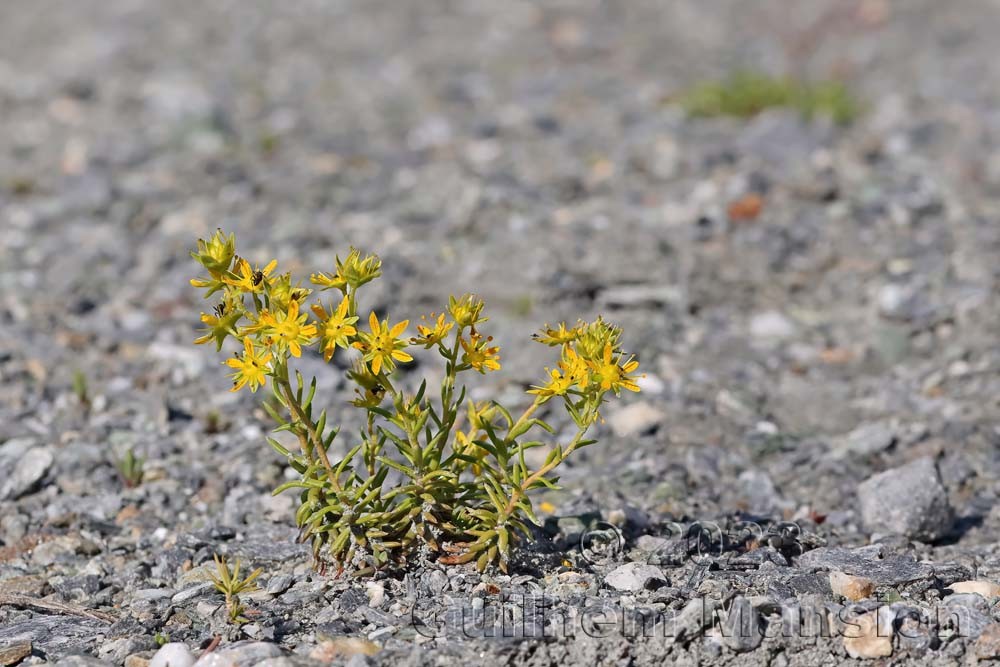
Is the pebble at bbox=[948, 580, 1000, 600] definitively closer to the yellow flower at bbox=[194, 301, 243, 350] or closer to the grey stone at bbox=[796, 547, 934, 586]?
the grey stone at bbox=[796, 547, 934, 586]

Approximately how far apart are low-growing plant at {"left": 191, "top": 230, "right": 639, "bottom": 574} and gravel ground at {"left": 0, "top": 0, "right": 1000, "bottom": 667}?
174mm

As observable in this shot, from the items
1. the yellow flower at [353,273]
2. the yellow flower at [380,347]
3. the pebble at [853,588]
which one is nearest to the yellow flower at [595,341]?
the yellow flower at [380,347]

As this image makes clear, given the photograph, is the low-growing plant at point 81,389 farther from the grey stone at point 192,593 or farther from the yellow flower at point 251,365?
the yellow flower at point 251,365

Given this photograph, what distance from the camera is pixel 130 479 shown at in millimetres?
4422

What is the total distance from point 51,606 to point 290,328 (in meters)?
1.36

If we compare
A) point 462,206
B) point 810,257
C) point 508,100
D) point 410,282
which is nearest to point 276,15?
point 508,100

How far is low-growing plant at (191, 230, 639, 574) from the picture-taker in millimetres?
3055

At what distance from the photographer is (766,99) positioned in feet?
26.9

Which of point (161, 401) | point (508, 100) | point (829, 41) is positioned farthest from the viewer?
point (829, 41)

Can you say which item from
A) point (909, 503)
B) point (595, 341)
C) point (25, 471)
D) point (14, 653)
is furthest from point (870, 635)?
point (25, 471)

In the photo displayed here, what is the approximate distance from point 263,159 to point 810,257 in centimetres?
370

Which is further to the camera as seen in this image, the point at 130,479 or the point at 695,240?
the point at 695,240

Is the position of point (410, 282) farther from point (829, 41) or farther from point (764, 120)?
point (829, 41)

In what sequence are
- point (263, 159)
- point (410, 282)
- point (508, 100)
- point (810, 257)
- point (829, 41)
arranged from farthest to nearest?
point (829, 41), point (508, 100), point (263, 159), point (810, 257), point (410, 282)
